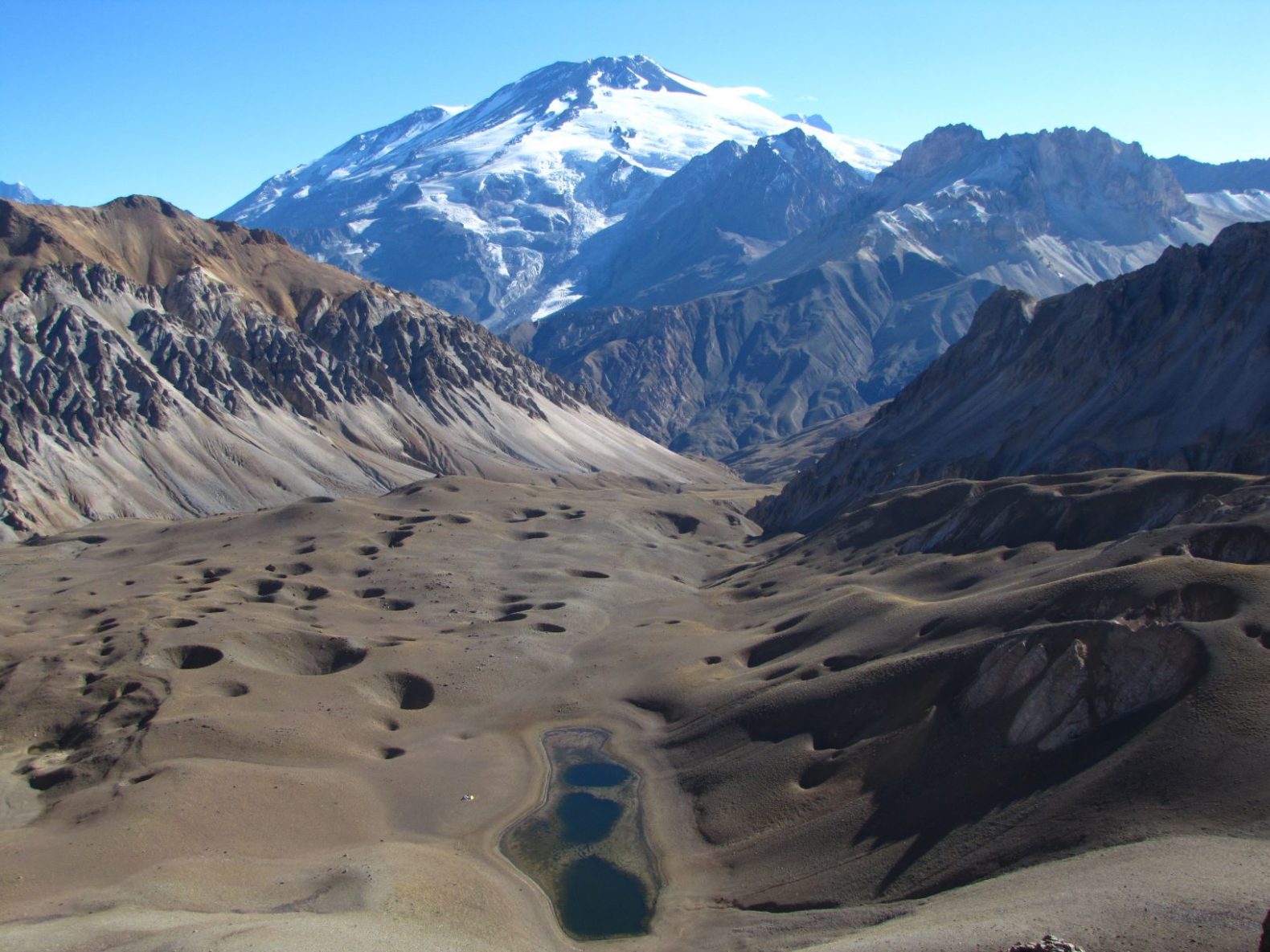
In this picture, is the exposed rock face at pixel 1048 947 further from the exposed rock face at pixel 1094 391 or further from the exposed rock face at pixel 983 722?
the exposed rock face at pixel 1094 391

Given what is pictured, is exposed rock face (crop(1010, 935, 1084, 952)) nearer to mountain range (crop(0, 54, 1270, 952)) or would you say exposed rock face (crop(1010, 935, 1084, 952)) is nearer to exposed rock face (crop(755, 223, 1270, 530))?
mountain range (crop(0, 54, 1270, 952))

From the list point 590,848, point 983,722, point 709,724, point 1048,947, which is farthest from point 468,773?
point 1048,947

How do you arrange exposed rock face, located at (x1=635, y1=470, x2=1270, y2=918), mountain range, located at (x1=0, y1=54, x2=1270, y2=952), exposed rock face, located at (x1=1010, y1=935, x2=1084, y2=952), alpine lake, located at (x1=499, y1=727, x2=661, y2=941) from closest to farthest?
1. exposed rock face, located at (x1=1010, y1=935, x2=1084, y2=952)
2. mountain range, located at (x1=0, y1=54, x2=1270, y2=952)
3. exposed rock face, located at (x1=635, y1=470, x2=1270, y2=918)
4. alpine lake, located at (x1=499, y1=727, x2=661, y2=941)

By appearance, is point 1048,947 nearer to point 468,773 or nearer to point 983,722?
point 983,722

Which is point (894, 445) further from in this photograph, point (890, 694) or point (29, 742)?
point (29, 742)

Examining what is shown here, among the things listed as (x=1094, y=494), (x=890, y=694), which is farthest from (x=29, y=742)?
(x=1094, y=494)

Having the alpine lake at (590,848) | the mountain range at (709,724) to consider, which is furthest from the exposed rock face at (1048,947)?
the alpine lake at (590,848)

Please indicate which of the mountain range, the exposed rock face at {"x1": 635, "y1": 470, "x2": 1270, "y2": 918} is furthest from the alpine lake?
the exposed rock face at {"x1": 635, "y1": 470, "x2": 1270, "y2": 918}
